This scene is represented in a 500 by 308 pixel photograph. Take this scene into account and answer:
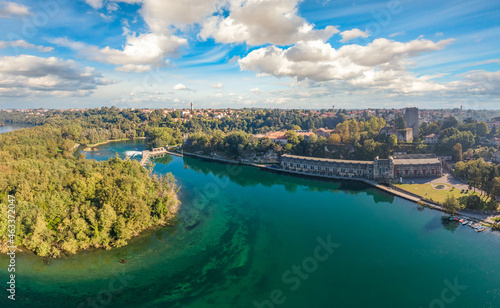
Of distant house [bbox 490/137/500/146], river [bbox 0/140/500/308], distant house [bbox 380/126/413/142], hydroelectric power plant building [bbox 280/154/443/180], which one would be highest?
distant house [bbox 380/126/413/142]

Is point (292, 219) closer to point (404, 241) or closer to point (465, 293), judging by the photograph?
point (404, 241)

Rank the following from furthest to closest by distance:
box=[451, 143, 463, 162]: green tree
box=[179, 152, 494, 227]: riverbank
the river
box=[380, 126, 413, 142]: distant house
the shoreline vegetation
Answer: box=[380, 126, 413, 142]: distant house → box=[451, 143, 463, 162]: green tree → box=[179, 152, 494, 227]: riverbank → the shoreline vegetation → the river

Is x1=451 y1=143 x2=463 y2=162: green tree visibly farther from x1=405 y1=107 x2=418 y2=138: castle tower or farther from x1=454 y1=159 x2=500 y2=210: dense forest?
x1=405 y1=107 x2=418 y2=138: castle tower

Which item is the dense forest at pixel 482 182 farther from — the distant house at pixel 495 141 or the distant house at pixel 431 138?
the distant house at pixel 495 141

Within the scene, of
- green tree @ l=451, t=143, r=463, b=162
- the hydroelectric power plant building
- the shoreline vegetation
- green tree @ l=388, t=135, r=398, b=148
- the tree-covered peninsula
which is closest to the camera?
the tree-covered peninsula

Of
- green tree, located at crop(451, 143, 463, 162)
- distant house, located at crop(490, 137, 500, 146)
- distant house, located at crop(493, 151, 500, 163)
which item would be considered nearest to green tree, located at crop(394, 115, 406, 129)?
green tree, located at crop(451, 143, 463, 162)

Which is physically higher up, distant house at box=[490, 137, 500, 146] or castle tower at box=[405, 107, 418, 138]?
castle tower at box=[405, 107, 418, 138]

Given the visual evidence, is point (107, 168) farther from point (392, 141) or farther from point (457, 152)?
point (457, 152)

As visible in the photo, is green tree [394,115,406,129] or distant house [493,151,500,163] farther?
green tree [394,115,406,129]
